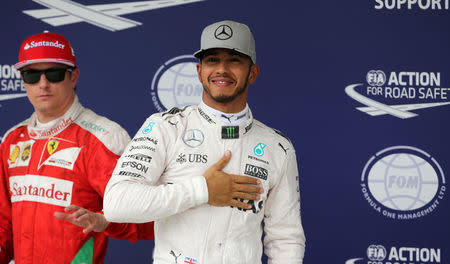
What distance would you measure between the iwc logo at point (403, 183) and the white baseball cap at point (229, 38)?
137 cm

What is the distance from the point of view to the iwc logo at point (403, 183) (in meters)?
2.75

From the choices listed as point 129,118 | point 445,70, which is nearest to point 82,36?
point 129,118

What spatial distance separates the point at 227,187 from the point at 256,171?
135 mm

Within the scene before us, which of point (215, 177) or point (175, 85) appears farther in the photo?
point (175, 85)

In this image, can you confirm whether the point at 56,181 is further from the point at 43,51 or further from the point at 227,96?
the point at 227,96

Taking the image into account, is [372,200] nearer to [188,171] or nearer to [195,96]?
[195,96]

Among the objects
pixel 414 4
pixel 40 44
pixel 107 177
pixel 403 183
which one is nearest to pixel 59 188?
pixel 107 177

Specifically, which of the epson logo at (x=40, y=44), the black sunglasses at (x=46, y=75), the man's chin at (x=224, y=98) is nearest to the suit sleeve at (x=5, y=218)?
the black sunglasses at (x=46, y=75)

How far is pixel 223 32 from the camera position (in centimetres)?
166


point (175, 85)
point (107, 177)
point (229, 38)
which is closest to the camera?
point (229, 38)

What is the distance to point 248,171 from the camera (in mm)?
1666

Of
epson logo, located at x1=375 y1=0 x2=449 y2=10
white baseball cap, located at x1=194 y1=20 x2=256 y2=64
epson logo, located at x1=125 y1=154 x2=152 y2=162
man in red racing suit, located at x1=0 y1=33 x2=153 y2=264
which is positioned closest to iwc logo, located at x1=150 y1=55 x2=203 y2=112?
man in red racing suit, located at x1=0 y1=33 x2=153 y2=264

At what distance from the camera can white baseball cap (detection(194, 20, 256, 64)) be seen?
163 centimetres

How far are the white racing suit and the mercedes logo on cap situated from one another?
25 centimetres
